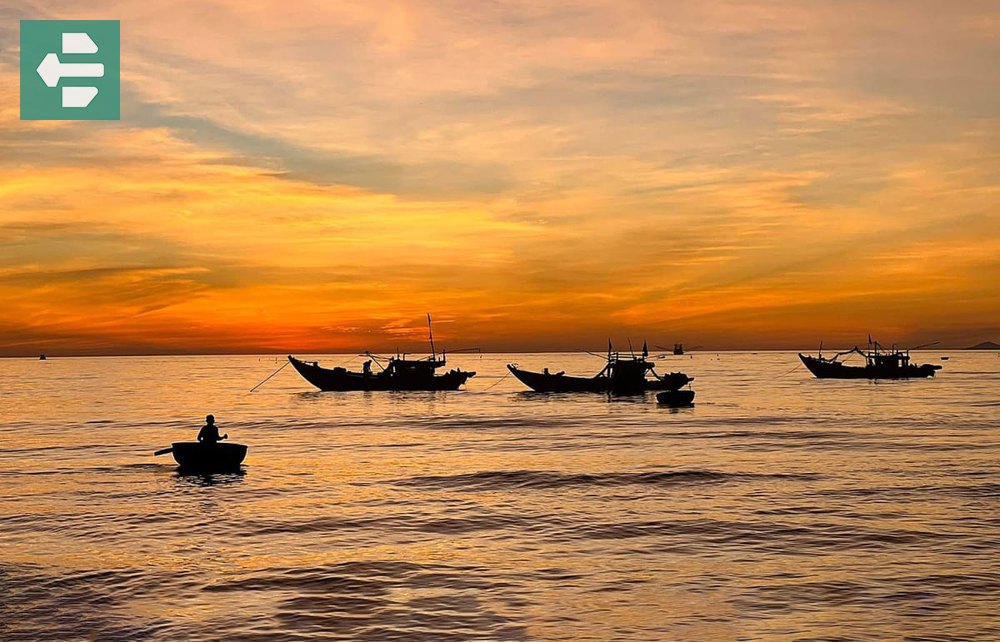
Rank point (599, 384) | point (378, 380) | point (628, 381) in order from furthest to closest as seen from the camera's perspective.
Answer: point (378, 380) → point (599, 384) → point (628, 381)

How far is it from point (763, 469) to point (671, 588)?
72.4ft

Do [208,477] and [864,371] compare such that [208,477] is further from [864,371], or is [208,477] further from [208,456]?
[864,371]

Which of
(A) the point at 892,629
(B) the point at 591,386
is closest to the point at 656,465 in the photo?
(A) the point at 892,629

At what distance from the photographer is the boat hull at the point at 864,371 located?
137625 millimetres

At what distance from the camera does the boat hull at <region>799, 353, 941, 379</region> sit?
138 metres

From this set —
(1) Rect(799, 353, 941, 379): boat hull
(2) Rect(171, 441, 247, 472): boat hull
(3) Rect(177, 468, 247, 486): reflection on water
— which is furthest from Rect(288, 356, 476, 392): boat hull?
(1) Rect(799, 353, 941, 379): boat hull

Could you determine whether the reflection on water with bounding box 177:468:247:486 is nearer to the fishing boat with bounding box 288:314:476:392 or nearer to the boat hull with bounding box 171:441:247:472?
the boat hull with bounding box 171:441:247:472

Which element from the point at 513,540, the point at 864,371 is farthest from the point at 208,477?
the point at 864,371

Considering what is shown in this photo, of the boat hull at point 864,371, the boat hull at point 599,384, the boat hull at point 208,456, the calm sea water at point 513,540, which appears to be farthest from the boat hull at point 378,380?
the boat hull at point 864,371

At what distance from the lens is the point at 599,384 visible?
10162 cm

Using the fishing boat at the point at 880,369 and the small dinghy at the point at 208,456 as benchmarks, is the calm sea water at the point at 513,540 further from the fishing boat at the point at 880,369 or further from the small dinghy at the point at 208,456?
→ the fishing boat at the point at 880,369

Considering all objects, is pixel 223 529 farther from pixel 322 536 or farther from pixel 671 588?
pixel 671 588

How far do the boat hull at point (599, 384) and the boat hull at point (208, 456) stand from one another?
58200mm

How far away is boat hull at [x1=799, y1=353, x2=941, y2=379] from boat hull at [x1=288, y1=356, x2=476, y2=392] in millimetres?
67257
